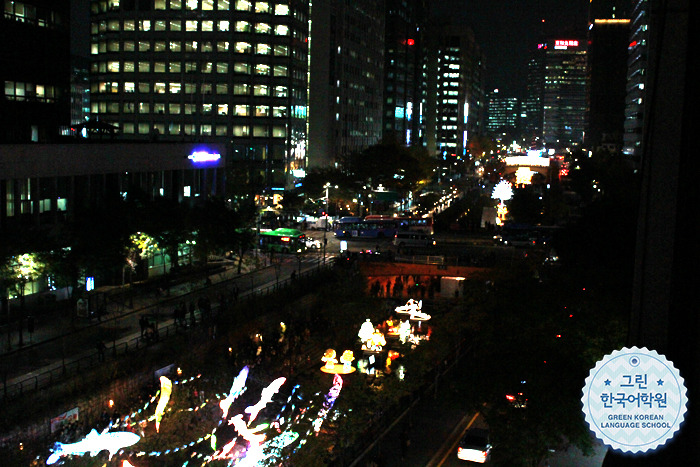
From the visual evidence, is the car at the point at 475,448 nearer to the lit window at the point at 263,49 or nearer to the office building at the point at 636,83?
the lit window at the point at 263,49

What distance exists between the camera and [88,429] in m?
20.1

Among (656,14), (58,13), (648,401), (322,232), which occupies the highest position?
(58,13)

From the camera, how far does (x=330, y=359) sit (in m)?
28.7

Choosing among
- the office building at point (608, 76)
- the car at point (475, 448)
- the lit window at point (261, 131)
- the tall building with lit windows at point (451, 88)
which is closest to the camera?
the car at point (475, 448)

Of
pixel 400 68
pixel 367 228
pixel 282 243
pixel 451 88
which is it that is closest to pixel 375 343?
pixel 282 243

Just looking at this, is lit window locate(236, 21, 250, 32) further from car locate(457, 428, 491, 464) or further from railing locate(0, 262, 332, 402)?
car locate(457, 428, 491, 464)

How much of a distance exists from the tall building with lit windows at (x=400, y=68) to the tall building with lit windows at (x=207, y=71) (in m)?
51.1

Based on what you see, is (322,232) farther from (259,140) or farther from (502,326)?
(502,326)

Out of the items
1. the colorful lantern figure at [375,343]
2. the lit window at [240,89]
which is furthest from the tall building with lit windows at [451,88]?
the colorful lantern figure at [375,343]

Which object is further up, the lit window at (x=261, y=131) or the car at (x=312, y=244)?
the lit window at (x=261, y=131)

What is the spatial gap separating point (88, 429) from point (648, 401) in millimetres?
16142

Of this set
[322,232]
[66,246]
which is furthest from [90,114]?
[66,246]

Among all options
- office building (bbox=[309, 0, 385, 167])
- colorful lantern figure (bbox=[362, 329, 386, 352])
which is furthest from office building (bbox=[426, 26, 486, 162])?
colorful lantern figure (bbox=[362, 329, 386, 352])

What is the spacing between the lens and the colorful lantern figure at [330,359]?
93.7 feet
